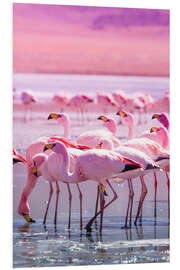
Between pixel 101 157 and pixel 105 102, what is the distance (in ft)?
1.71

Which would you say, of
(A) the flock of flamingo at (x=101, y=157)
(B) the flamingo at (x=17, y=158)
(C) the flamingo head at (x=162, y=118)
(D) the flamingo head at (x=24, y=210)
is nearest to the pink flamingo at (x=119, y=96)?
(A) the flock of flamingo at (x=101, y=157)

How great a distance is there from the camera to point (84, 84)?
17.7ft

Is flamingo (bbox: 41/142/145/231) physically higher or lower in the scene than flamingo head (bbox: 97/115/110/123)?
lower

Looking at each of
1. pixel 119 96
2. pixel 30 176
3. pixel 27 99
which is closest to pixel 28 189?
pixel 30 176

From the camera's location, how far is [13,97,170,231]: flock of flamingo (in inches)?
201

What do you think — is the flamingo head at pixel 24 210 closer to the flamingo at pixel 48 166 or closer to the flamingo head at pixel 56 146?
the flamingo at pixel 48 166

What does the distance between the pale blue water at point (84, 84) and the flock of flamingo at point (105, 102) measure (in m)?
0.04

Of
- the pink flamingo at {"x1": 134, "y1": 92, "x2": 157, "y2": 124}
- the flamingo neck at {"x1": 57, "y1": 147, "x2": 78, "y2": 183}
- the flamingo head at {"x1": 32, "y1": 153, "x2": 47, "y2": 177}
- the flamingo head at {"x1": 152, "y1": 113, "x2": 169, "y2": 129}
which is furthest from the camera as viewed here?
the flamingo head at {"x1": 152, "y1": 113, "x2": 169, "y2": 129}

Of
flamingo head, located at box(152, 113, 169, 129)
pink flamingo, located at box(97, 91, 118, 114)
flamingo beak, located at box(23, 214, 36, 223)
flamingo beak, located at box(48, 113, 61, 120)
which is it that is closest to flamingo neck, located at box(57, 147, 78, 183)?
flamingo beak, located at box(48, 113, 61, 120)

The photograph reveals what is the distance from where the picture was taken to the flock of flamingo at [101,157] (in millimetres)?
5117

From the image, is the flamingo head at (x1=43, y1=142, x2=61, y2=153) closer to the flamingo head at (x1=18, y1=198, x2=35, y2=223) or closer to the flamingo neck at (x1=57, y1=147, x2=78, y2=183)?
the flamingo neck at (x1=57, y1=147, x2=78, y2=183)

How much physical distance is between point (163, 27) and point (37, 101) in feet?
4.11

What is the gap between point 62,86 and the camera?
5305mm

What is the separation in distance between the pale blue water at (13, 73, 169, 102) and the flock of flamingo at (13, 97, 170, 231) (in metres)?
0.07
